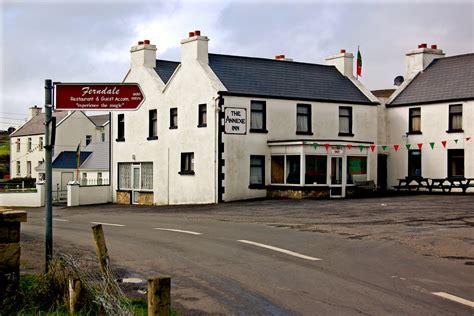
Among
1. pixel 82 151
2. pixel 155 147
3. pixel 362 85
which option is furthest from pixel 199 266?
pixel 82 151

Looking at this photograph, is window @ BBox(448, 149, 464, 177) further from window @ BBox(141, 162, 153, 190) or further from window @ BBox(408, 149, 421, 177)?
window @ BBox(141, 162, 153, 190)

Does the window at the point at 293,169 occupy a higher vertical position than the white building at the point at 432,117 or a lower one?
lower

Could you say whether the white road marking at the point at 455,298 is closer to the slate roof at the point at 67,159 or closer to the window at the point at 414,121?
the window at the point at 414,121

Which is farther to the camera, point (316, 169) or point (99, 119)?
point (99, 119)

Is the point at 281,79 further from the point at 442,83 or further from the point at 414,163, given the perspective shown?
the point at 442,83

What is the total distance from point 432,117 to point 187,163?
1434 centimetres

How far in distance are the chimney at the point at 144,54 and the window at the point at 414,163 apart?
54.6ft

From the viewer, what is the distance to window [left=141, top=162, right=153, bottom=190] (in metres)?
39.5

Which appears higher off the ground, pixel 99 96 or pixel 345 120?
pixel 345 120

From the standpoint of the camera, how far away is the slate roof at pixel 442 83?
37.0 m

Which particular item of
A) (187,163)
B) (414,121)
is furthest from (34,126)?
(414,121)

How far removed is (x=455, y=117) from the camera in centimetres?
3669

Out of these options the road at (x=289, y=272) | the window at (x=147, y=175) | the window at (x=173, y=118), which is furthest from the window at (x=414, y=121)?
the road at (x=289, y=272)

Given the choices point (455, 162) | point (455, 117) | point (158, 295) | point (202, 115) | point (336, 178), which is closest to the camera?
point (158, 295)
